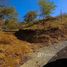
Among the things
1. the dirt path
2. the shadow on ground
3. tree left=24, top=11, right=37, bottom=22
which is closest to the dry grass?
the dirt path

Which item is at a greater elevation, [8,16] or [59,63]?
[8,16]

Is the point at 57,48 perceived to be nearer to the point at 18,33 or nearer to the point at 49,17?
the point at 18,33

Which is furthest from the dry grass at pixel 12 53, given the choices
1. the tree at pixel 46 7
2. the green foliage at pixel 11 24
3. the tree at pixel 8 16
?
the tree at pixel 8 16

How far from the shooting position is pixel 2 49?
1584cm

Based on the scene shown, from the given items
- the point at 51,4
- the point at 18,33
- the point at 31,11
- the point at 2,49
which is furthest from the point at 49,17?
the point at 2,49

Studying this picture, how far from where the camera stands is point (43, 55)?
15.0 m

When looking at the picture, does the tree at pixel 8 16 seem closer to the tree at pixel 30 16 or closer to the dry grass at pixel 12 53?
the tree at pixel 30 16

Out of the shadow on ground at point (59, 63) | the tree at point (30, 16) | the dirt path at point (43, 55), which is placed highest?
the tree at point (30, 16)

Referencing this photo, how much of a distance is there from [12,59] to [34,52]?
2.05 metres

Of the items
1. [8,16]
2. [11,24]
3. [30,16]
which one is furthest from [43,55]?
[8,16]

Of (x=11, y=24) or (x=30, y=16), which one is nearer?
(x=11, y=24)

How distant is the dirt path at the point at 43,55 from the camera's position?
13327 millimetres

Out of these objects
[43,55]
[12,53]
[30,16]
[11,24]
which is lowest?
[43,55]

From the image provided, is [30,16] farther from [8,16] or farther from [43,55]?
[43,55]
